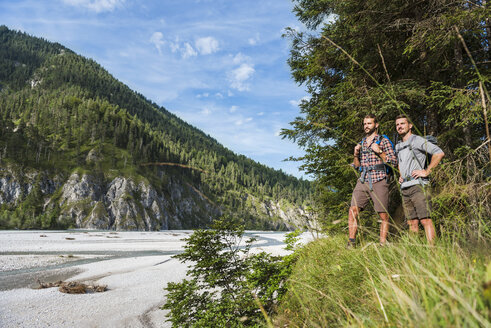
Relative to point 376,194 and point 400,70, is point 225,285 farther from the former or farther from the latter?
point 400,70

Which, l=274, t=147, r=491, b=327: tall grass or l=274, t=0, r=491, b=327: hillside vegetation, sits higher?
Result: l=274, t=0, r=491, b=327: hillside vegetation

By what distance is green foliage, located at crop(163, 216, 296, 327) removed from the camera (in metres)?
4.67

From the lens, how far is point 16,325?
7.76m

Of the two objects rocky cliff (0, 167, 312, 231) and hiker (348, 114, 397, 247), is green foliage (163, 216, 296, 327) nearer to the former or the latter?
hiker (348, 114, 397, 247)

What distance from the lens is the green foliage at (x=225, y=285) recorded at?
4.67 m

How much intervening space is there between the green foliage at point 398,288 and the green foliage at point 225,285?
2.25 ft

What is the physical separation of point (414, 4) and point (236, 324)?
8.06 m

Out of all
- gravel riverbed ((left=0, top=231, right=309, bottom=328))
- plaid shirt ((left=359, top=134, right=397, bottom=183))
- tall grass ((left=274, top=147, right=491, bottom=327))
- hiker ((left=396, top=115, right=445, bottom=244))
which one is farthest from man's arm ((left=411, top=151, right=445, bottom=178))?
gravel riverbed ((left=0, top=231, right=309, bottom=328))

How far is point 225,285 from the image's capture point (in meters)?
5.39

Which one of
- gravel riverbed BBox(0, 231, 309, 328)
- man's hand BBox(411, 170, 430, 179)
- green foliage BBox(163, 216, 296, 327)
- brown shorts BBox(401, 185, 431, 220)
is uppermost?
man's hand BBox(411, 170, 430, 179)

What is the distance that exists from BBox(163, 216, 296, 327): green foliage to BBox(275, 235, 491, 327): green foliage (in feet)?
2.25

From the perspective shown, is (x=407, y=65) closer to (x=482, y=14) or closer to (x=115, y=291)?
(x=482, y=14)

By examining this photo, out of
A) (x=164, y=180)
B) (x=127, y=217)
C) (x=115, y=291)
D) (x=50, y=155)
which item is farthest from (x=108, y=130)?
(x=115, y=291)

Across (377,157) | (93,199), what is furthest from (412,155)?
(93,199)
